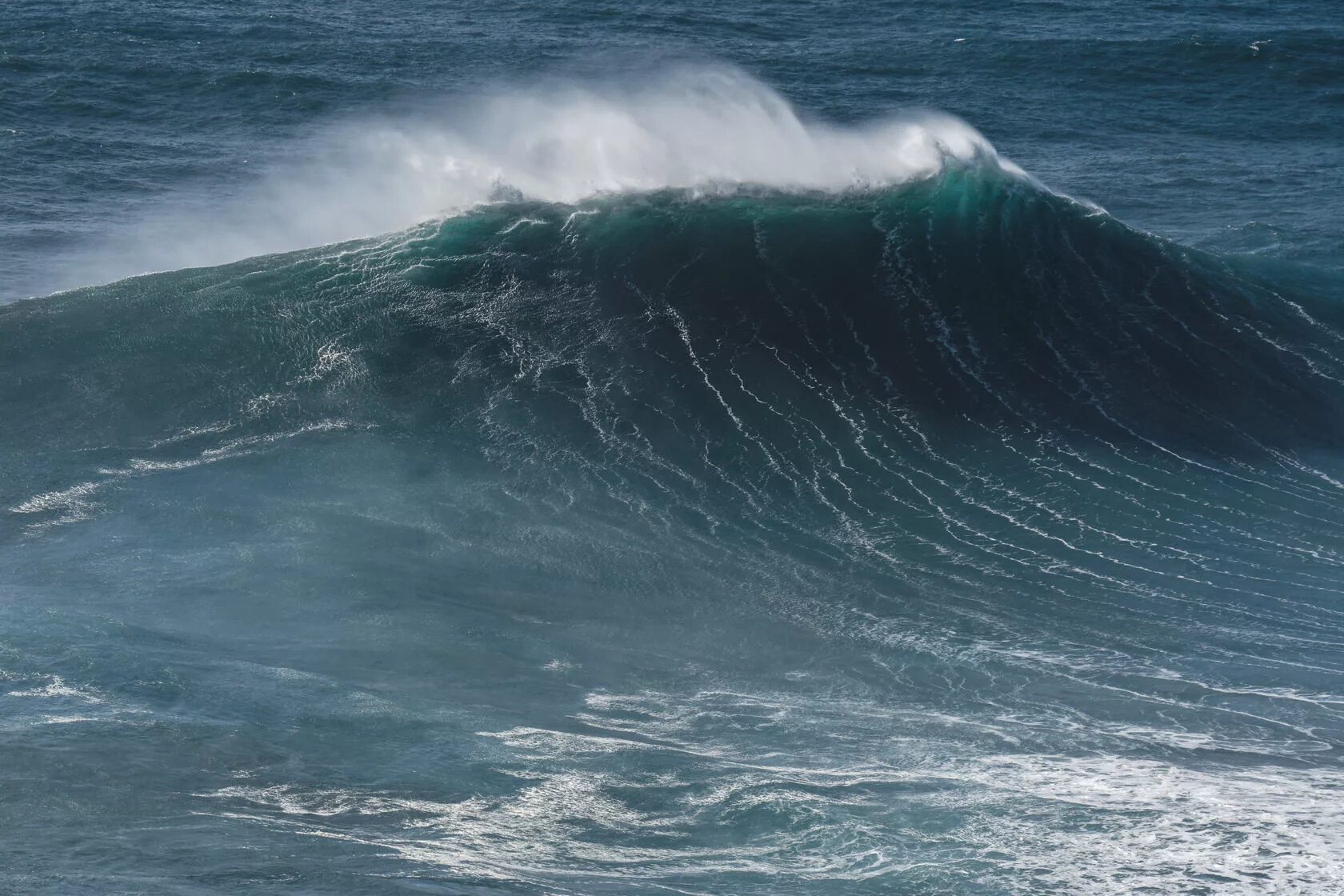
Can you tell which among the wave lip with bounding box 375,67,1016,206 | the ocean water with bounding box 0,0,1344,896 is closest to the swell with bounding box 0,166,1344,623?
the ocean water with bounding box 0,0,1344,896

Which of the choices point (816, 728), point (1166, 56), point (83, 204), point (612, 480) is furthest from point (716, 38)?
point (816, 728)

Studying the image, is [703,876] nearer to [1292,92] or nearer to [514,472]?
[514,472]

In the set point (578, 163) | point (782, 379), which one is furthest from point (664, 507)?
point (578, 163)

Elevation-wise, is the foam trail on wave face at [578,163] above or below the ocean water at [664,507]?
above

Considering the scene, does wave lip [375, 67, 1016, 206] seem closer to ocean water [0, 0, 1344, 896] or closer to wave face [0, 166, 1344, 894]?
ocean water [0, 0, 1344, 896]

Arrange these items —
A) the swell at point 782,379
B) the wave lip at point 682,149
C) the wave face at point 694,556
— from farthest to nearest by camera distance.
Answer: the wave lip at point 682,149 → the swell at point 782,379 → the wave face at point 694,556

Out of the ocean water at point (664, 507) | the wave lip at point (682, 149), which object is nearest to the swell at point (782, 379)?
the ocean water at point (664, 507)

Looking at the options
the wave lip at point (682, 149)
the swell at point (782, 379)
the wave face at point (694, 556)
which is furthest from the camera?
the wave lip at point (682, 149)

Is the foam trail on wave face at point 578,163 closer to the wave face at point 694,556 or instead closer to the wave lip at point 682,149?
the wave lip at point 682,149
